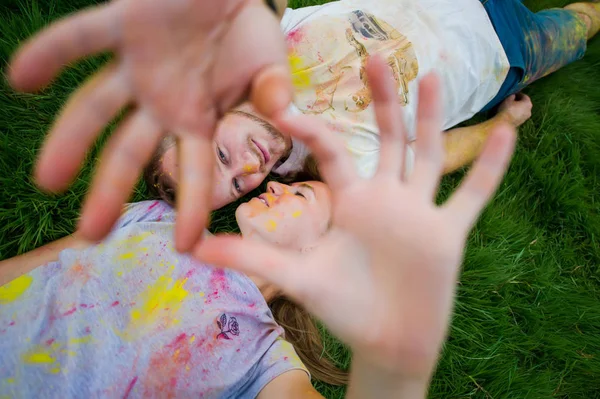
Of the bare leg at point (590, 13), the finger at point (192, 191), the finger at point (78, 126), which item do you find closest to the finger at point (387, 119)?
the finger at point (192, 191)

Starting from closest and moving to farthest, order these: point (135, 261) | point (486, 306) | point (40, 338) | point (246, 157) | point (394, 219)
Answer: point (394, 219) < point (40, 338) < point (135, 261) < point (246, 157) < point (486, 306)

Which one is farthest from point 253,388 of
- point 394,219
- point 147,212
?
point 394,219

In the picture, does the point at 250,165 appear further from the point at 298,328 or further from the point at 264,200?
the point at 298,328

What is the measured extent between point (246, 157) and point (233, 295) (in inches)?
18.9

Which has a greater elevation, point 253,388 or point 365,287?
point 365,287

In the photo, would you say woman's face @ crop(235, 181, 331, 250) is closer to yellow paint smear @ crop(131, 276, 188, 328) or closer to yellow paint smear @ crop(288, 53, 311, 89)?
yellow paint smear @ crop(131, 276, 188, 328)

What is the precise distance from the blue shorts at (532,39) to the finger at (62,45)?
156 cm

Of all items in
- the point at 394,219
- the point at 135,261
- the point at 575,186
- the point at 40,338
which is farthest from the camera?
the point at 575,186

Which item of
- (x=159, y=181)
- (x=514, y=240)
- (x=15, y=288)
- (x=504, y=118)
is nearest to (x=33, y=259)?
(x=15, y=288)

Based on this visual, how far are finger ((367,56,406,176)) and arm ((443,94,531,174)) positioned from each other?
1139 millimetres

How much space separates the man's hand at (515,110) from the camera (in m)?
1.80

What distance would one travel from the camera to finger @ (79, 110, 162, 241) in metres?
0.53

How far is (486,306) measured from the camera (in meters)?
1.57

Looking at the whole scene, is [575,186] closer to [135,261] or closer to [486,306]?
[486,306]
